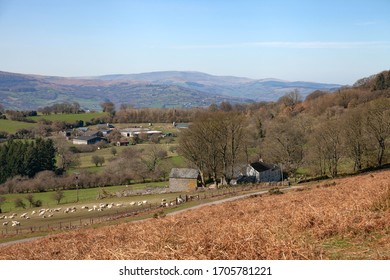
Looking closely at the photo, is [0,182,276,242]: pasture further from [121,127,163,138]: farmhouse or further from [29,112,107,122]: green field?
[29,112,107,122]: green field

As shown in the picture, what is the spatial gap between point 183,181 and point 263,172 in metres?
10.5

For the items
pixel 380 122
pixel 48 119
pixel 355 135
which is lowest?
pixel 48 119

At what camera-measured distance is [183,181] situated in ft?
146

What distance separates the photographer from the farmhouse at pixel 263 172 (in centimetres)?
4753

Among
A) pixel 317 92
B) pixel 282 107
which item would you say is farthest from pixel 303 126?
pixel 317 92

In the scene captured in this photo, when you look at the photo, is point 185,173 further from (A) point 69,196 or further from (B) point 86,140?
(B) point 86,140

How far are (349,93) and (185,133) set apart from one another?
137 ft

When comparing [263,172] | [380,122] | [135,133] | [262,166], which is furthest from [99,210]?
[135,133]

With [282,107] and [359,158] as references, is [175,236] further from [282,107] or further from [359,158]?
[282,107]

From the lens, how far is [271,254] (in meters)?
4.89

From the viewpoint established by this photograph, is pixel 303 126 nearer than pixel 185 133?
No

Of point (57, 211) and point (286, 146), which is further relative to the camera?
point (286, 146)

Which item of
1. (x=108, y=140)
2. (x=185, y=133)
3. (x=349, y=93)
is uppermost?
(x=349, y=93)

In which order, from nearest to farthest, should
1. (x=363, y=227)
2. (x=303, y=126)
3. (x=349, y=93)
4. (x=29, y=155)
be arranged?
(x=363, y=227) < (x=303, y=126) < (x=29, y=155) < (x=349, y=93)
